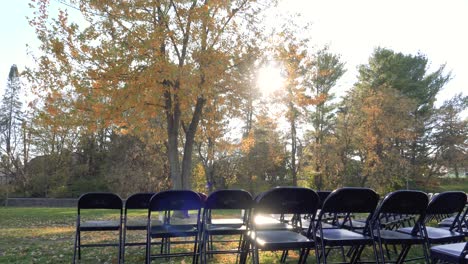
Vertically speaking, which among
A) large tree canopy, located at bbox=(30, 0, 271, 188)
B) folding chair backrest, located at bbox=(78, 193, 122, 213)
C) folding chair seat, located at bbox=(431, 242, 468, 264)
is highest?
large tree canopy, located at bbox=(30, 0, 271, 188)

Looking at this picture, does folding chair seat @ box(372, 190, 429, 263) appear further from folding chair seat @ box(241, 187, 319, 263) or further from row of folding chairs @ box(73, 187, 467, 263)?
folding chair seat @ box(241, 187, 319, 263)

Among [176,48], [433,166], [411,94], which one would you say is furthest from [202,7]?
[433,166]

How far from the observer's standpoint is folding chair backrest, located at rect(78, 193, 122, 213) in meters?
3.89

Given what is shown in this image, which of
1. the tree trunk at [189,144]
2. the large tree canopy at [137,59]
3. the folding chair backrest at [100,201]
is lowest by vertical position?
the folding chair backrest at [100,201]

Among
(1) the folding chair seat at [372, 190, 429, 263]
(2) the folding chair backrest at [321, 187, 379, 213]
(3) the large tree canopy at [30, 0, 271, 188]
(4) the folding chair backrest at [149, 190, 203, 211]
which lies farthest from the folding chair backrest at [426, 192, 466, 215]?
(3) the large tree canopy at [30, 0, 271, 188]

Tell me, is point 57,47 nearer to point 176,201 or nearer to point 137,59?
point 137,59

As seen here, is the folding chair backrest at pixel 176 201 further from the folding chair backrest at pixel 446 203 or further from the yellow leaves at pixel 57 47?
the yellow leaves at pixel 57 47

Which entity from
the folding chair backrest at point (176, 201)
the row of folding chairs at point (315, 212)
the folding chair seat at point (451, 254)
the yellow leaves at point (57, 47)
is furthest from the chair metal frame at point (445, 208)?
the yellow leaves at point (57, 47)

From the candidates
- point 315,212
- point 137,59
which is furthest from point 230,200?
point 137,59

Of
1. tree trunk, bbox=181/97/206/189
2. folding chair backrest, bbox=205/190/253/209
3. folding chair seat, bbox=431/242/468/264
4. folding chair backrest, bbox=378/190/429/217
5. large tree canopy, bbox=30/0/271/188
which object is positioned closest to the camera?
folding chair seat, bbox=431/242/468/264

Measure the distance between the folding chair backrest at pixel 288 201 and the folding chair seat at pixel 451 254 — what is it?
0.92m

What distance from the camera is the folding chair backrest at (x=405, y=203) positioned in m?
3.04

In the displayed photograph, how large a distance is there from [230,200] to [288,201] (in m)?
0.60

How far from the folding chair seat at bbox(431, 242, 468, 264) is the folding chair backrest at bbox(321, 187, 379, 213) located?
2.35 feet
